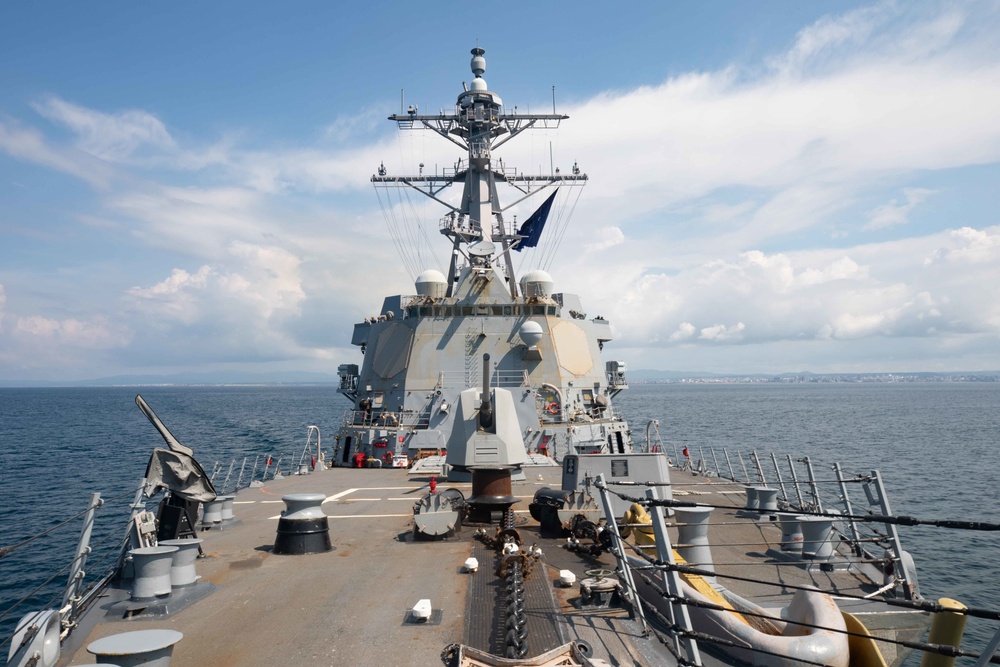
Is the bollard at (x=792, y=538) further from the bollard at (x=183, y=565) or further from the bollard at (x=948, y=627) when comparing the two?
the bollard at (x=183, y=565)

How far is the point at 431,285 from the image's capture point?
2228 cm

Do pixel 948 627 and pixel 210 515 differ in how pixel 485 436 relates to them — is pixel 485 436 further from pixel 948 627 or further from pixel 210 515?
pixel 948 627

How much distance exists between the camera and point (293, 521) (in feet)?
27.9

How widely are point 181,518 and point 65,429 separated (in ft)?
187

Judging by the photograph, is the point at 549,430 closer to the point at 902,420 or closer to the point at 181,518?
the point at 181,518

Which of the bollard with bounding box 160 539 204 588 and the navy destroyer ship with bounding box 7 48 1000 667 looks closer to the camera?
the navy destroyer ship with bounding box 7 48 1000 667

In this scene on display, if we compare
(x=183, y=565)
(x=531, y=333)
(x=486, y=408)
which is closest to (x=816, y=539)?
(x=486, y=408)

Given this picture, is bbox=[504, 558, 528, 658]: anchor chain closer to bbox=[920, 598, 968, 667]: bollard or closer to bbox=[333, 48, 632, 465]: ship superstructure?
bbox=[920, 598, 968, 667]: bollard

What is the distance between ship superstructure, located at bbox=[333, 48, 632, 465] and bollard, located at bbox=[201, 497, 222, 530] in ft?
25.3

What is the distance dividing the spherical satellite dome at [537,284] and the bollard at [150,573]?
16.9m

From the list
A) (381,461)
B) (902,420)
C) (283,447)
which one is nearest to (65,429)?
(283,447)

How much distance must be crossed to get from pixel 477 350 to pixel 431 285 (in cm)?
320

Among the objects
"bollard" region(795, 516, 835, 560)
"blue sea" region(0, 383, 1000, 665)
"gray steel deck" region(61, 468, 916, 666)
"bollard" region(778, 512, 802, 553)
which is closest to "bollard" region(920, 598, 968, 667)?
"gray steel deck" region(61, 468, 916, 666)

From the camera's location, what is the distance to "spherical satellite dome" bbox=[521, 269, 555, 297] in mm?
22359
